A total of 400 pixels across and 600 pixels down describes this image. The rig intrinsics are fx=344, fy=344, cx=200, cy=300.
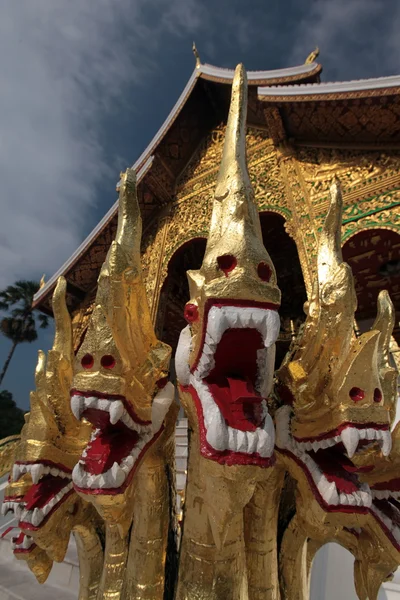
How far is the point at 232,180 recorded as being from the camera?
0.84 metres

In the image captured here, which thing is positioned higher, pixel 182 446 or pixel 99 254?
pixel 99 254

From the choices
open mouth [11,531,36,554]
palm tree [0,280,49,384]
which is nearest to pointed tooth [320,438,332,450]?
open mouth [11,531,36,554]

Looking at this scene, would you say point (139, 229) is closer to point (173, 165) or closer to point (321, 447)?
point (321, 447)

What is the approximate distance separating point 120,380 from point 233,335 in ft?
1.04

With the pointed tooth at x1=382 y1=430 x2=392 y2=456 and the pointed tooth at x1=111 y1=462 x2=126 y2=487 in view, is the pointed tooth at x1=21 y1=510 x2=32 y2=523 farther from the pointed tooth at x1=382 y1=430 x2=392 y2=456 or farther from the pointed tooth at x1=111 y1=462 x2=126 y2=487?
the pointed tooth at x1=382 y1=430 x2=392 y2=456

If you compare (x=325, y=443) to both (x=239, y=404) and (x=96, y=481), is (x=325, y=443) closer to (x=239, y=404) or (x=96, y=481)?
(x=239, y=404)

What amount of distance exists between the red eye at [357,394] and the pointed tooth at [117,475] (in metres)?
0.58

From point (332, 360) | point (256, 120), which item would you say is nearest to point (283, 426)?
point (332, 360)

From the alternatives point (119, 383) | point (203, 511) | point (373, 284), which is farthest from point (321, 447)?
point (373, 284)

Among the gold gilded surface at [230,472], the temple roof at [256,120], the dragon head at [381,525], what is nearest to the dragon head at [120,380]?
the gold gilded surface at [230,472]

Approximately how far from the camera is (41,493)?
1.10m

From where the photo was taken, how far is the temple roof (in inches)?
102

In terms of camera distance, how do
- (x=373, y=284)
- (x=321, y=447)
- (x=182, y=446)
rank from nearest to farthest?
(x=321, y=447) → (x=182, y=446) → (x=373, y=284)

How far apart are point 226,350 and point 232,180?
0.41 meters
